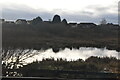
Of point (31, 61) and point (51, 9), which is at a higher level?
point (51, 9)

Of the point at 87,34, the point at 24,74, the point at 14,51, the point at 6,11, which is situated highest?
the point at 6,11

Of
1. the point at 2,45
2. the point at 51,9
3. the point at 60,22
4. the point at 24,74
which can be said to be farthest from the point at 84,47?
the point at 2,45

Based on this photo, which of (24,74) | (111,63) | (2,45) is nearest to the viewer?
(24,74)

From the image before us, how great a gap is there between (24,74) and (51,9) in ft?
2.65

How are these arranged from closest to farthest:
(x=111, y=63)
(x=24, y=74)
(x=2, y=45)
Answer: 1. (x=24, y=74)
2. (x=2, y=45)
3. (x=111, y=63)

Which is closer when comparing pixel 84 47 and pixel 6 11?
pixel 6 11

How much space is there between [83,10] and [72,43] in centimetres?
40

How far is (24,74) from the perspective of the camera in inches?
91.7

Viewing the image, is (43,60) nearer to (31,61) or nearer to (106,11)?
(31,61)

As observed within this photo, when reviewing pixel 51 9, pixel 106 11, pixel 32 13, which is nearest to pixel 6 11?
pixel 32 13

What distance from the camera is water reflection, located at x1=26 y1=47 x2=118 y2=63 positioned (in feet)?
8.46

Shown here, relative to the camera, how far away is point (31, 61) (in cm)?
258

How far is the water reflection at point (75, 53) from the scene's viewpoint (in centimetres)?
258

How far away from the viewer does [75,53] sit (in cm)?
270
